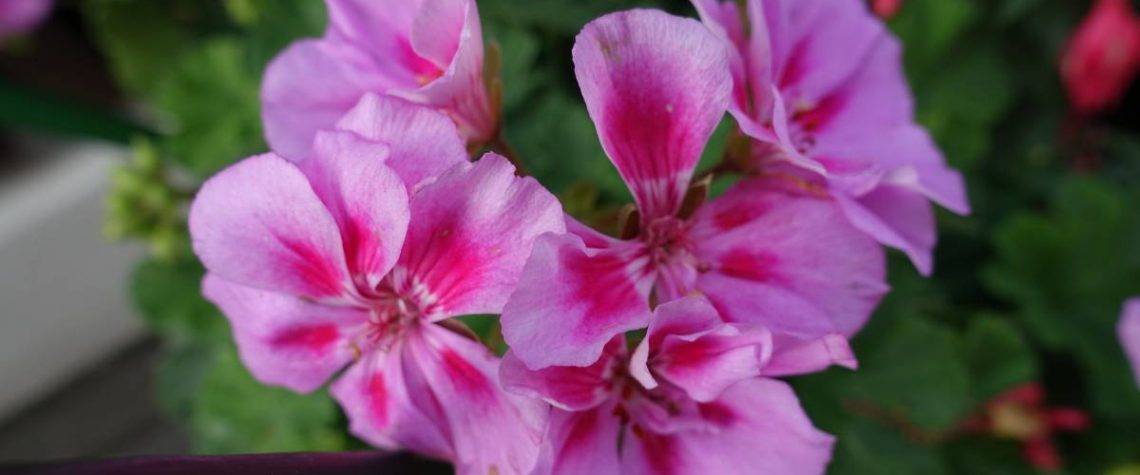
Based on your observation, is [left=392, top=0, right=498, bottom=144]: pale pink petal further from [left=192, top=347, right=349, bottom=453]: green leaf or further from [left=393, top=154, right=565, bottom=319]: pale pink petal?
[left=192, top=347, right=349, bottom=453]: green leaf

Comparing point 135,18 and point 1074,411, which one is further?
point 135,18

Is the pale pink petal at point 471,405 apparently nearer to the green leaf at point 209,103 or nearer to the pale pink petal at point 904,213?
the pale pink petal at point 904,213

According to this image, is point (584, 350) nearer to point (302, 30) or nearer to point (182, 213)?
point (302, 30)

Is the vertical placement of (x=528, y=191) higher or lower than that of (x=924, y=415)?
higher

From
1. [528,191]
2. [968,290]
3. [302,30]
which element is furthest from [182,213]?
[968,290]

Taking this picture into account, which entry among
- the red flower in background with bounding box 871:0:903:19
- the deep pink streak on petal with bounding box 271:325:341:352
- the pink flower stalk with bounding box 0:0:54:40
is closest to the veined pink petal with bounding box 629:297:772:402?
the deep pink streak on petal with bounding box 271:325:341:352


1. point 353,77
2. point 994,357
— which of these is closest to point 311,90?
point 353,77

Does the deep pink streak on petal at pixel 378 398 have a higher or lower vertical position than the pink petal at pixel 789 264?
lower

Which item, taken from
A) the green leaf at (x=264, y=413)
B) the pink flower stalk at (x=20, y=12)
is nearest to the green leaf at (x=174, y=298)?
the green leaf at (x=264, y=413)
